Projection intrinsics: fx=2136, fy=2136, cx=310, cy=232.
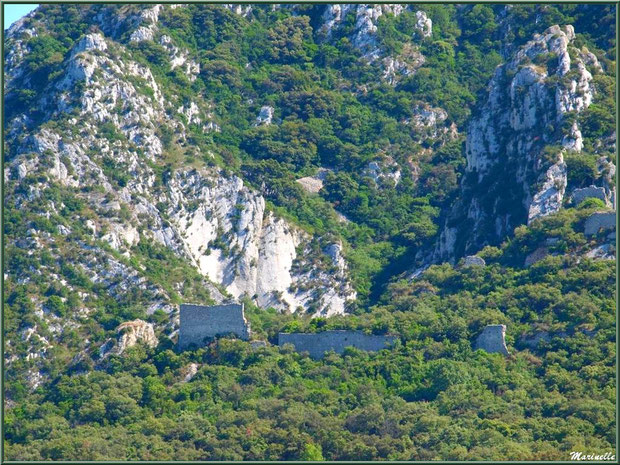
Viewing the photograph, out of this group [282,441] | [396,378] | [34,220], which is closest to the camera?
[282,441]

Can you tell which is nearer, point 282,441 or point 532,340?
point 282,441

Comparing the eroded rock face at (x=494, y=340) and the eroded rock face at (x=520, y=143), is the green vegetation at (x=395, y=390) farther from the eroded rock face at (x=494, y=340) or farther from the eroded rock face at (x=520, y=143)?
the eroded rock face at (x=520, y=143)

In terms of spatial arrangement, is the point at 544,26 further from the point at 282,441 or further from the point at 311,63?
the point at 282,441

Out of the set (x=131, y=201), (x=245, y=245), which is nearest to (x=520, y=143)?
(x=245, y=245)

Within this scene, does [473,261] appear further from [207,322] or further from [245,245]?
[207,322]

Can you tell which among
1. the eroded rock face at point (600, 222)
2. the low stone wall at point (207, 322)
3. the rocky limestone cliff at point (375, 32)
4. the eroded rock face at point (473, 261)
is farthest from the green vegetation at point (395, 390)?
the rocky limestone cliff at point (375, 32)

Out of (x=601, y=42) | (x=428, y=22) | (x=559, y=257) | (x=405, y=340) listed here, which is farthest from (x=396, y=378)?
(x=428, y=22)
